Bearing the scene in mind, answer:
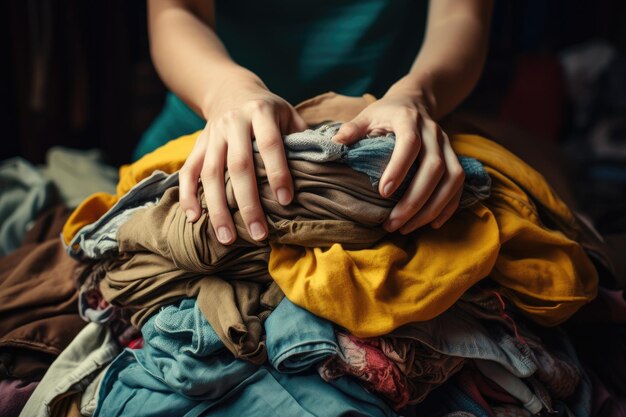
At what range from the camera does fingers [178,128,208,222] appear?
56 centimetres

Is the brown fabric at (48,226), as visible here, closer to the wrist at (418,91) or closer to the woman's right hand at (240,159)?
the woman's right hand at (240,159)

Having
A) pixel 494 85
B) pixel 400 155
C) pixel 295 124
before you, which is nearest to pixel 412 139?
pixel 400 155

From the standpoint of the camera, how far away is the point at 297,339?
20.1 inches

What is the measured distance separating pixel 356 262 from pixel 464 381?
0.16 m

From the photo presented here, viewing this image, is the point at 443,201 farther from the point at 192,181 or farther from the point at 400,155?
the point at 192,181

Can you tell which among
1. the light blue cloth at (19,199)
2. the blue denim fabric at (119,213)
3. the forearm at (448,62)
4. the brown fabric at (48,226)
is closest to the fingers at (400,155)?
the forearm at (448,62)

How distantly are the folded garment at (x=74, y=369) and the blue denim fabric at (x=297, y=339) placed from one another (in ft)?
0.65

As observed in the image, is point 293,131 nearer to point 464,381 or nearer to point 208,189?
point 208,189

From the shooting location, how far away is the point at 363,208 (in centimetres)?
53

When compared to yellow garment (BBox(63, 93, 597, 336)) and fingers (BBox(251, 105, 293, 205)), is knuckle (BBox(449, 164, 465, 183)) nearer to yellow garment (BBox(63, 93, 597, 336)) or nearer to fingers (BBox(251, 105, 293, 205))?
yellow garment (BBox(63, 93, 597, 336))

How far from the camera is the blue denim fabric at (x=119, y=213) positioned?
0.63m

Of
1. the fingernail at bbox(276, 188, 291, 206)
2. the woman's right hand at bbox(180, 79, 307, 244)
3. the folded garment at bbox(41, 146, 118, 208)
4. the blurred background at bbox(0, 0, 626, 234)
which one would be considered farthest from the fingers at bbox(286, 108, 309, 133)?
→ the blurred background at bbox(0, 0, 626, 234)

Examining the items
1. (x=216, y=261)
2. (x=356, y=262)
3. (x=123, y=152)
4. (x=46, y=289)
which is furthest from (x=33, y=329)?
(x=123, y=152)

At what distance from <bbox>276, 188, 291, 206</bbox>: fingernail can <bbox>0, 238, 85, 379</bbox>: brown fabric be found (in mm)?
294
